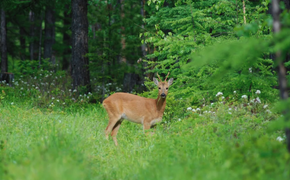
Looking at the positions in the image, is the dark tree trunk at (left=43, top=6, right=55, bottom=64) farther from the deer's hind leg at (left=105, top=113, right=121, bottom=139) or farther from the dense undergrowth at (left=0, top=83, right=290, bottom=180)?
the deer's hind leg at (left=105, top=113, right=121, bottom=139)

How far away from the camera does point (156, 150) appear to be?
679cm

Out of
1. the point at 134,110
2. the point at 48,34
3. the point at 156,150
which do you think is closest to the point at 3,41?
the point at 48,34

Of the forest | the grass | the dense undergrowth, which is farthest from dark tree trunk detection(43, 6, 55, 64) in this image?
the grass

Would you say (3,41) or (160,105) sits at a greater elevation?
(3,41)

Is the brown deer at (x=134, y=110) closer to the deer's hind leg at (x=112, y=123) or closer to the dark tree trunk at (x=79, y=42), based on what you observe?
the deer's hind leg at (x=112, y=123)

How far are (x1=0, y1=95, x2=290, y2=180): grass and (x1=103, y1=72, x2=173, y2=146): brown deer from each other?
1.24ft

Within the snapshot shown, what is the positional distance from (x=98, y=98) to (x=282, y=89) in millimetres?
9922

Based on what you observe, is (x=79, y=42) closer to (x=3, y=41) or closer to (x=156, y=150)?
(x=3, y=41)

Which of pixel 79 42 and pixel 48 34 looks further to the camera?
pixel 48 34

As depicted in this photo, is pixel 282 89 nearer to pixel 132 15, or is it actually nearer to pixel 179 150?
pixel 179 150

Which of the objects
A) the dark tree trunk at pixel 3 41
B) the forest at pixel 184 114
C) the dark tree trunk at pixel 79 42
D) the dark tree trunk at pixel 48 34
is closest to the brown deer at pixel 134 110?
the forest at pixel 184 114

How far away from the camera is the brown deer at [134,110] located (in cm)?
914

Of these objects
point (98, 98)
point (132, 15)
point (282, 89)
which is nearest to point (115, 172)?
point (282, 89)

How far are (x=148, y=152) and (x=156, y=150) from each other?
35cm
